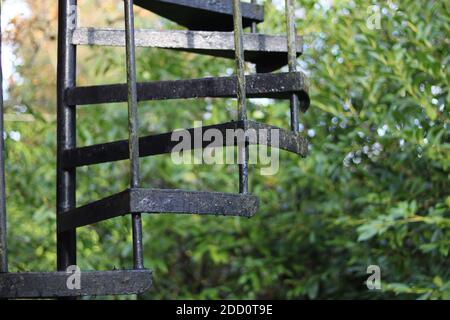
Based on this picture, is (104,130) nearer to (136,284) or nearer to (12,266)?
(12,266)

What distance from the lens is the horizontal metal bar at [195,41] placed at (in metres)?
2.43

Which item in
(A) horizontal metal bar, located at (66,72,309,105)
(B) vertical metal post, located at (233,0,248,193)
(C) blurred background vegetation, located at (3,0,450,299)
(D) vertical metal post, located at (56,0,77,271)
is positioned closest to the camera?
(B) vertical metal post, located at (233,0,248,193)

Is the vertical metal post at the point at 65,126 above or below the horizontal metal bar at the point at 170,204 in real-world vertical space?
above

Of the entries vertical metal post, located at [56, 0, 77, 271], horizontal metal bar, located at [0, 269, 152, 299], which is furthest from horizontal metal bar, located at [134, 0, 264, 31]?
horizontal metal bar, located at [0, 269, 152, 299]

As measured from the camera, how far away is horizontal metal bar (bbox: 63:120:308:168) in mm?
2084

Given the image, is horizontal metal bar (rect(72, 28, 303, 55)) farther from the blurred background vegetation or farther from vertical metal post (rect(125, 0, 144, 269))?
the blurred background vegetation

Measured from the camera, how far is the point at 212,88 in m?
2.28

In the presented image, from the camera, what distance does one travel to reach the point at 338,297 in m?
3.82

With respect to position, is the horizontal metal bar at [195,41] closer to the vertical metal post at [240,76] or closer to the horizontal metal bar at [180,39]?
the horizontal metal bar at [180,39]

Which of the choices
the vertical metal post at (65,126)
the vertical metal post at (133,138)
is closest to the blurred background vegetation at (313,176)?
the vertical metal post at (65,126)

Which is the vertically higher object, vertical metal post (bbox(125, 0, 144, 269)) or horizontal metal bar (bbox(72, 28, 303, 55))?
horizontal metal bar (bbox(72, 28, 303, 55))

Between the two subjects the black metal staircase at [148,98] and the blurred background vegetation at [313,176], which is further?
the blurred background vegetation at [313,176]

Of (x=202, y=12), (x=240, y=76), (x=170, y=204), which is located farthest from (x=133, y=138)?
(x=202, y=12)

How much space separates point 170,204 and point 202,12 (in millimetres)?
830
